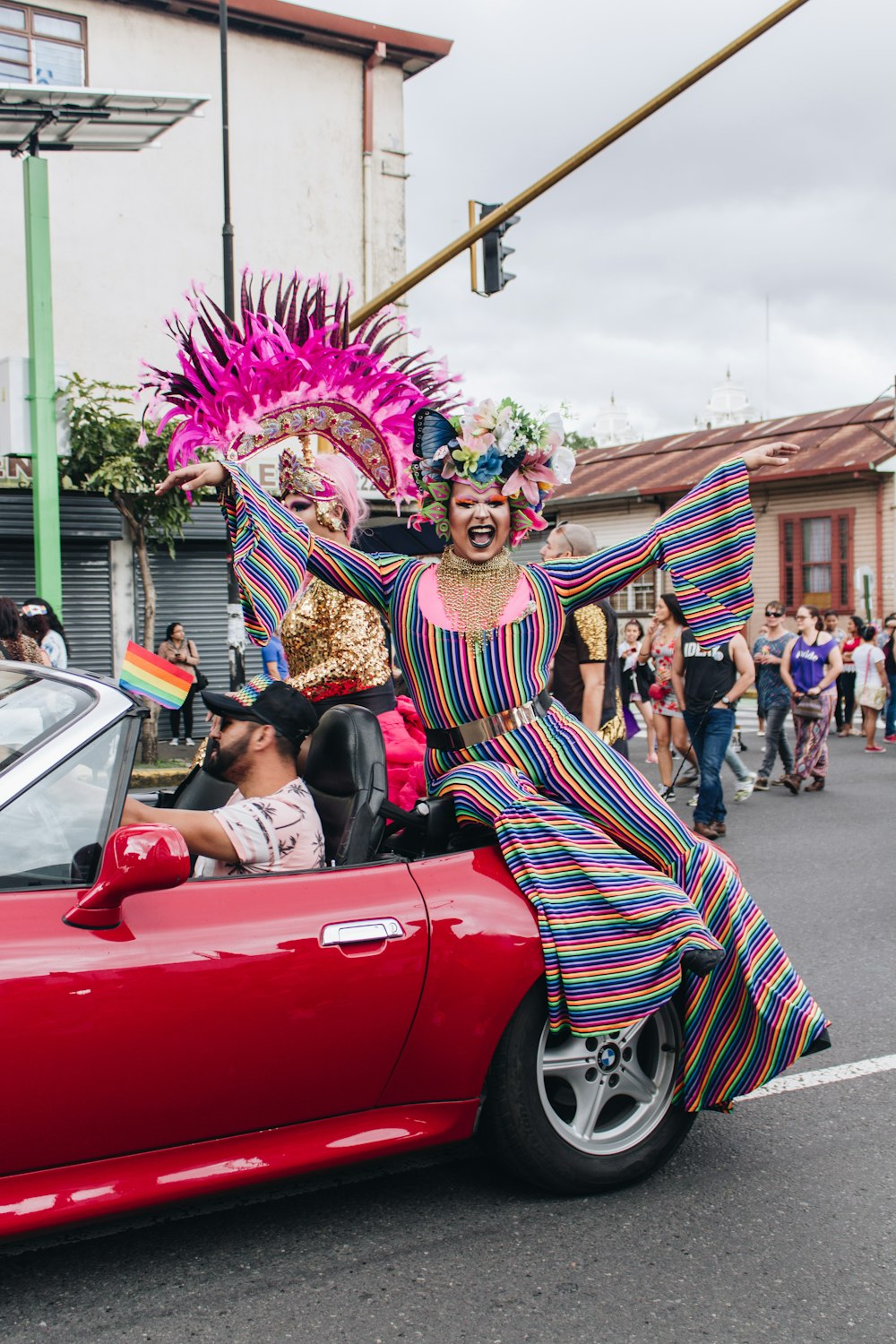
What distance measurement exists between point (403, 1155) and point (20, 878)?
1.57m

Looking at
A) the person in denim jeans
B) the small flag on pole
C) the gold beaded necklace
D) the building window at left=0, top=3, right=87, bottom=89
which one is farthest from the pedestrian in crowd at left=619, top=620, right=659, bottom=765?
the building window at left=0, top=3, right=87, bottom=89

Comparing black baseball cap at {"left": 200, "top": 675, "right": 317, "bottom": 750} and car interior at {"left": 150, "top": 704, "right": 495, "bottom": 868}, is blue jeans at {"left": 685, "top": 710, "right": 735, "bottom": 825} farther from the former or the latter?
black baseball cap at {"left": 200, "top": 675, "right": 317, "bottom": 750}

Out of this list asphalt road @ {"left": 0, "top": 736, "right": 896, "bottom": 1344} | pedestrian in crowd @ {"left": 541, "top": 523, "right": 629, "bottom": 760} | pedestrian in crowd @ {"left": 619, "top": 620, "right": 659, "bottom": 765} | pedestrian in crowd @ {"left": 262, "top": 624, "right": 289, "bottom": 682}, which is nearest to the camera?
asphalt road @ {"left": 0, "top": 736, "right": 896, "bottom": 1344}

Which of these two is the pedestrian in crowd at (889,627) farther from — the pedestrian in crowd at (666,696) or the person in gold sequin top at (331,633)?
the person in gold sequin top at (331,633)

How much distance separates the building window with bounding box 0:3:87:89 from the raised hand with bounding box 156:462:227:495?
48.9ft

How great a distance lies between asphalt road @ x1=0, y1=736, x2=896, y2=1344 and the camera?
2.71 m

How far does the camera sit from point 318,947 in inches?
114

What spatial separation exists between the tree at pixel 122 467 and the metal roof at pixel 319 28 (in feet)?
21.4

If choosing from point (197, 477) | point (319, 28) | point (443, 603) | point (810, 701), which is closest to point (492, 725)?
point (443, 603)

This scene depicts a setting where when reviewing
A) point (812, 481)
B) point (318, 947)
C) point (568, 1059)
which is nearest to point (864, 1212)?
point (568, 1059)

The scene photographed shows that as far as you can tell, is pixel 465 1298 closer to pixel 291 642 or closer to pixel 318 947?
pixel 318 947

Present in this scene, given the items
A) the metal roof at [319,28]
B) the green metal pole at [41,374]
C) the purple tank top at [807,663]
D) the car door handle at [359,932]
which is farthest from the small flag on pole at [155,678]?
the metal roof at [319,28]

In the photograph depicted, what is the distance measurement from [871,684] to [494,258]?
727 centimetres

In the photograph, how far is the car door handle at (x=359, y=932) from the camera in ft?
9.61
